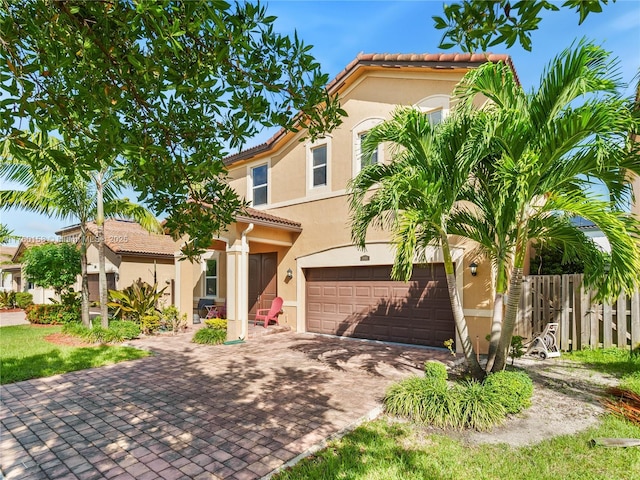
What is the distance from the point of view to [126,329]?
12.4 meters

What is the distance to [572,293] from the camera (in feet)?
32.4

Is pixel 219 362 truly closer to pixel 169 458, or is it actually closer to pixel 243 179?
pixel 169 458

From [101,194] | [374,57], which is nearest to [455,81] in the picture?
[374,57]

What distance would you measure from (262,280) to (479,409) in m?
11.4

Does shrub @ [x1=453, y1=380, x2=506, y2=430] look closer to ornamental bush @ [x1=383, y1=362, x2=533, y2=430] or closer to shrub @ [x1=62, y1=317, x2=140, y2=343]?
ornamental bush @ [x1=383, y1=362, x2=533, y2=430]

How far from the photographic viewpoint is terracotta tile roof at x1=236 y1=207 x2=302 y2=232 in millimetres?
11796

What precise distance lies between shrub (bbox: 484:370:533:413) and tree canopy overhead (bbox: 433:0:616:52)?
5124mm

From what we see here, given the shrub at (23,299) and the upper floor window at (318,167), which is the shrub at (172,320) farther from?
the shrub at (23,299)

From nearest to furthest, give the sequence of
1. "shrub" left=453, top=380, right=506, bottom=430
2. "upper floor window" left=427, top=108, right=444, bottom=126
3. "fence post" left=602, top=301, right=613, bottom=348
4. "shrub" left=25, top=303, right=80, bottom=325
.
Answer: "shrub" left=453, top=380, right=506, bottom=430 < "fence post" left=602, top=301, right=613, bottom=348 < "upper floor window" left=427, top=108, right=444, bottom=126 < "shrub" left=25, top=303, right=80, bottom=325

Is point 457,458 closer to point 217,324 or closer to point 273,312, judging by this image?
point 217,324

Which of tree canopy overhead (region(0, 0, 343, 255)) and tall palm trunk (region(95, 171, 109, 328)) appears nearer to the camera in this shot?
tree canopy overhead (region(0, 0, 343, 255))

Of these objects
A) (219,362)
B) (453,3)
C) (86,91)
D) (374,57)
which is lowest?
(219,362)

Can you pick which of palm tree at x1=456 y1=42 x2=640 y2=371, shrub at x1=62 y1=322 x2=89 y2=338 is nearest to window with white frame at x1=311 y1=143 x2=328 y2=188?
palm tree at x1=456 y1=42 x2=640 y2=371

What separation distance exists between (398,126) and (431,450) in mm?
5125
